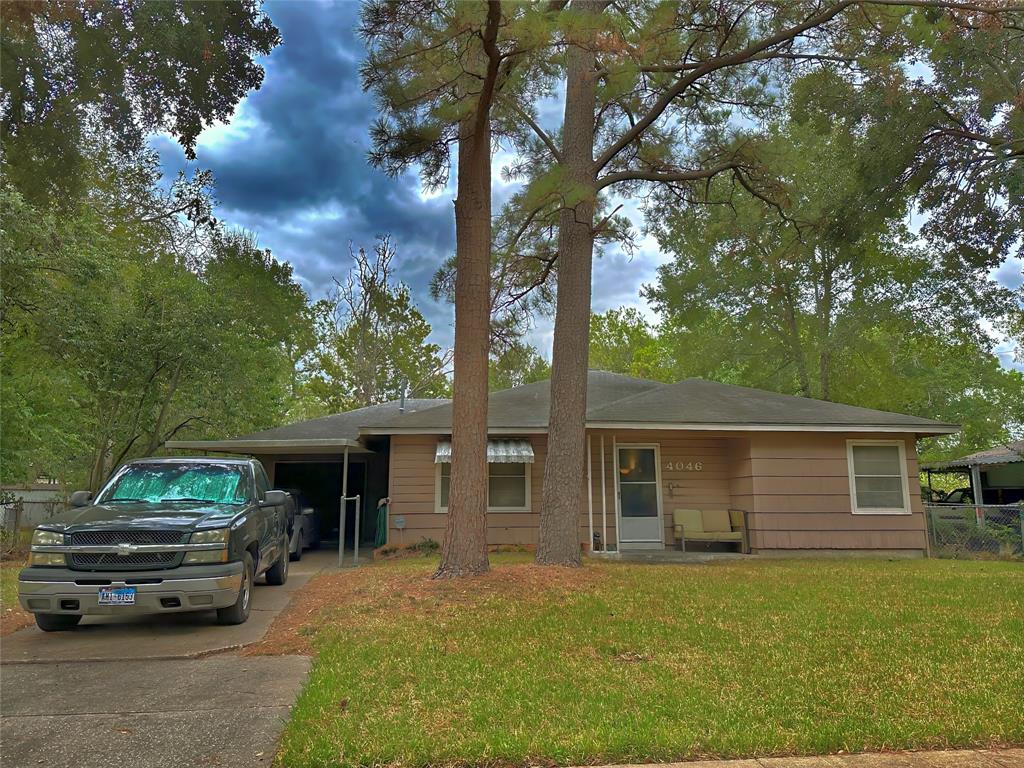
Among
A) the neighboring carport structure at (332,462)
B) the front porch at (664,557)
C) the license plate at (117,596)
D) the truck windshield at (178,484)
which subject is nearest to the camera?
the license plate at (117,596)

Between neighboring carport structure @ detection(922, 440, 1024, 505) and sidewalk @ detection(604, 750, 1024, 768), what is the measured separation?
71.1 ft

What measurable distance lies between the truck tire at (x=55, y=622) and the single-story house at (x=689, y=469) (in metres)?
5.49

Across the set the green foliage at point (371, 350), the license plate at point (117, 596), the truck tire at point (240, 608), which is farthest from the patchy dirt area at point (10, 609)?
the green foliage at point (371, 350)

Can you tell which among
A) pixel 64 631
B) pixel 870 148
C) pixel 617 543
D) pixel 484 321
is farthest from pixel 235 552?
pixel 870 148

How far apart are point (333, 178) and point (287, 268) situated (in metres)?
3.20

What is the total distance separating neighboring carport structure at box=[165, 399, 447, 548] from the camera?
13711 mm

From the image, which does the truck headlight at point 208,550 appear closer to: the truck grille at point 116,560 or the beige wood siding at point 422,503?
the truck grille at point 116,560

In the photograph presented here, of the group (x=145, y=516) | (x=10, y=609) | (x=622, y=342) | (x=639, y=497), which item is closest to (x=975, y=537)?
(x=639, y=497)

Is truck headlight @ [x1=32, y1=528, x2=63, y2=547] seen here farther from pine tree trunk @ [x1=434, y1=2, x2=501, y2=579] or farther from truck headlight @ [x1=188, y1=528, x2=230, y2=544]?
pine tree trunk @ [x1=434, y1=2, x2=501, y2=579]

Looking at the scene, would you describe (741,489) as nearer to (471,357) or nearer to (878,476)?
(878,476)

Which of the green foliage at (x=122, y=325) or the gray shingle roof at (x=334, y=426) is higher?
the green foliage at (x=122, y=325)

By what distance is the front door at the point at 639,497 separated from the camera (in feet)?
40.7

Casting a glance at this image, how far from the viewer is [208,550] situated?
533 cm

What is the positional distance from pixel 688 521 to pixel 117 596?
9.57 m
